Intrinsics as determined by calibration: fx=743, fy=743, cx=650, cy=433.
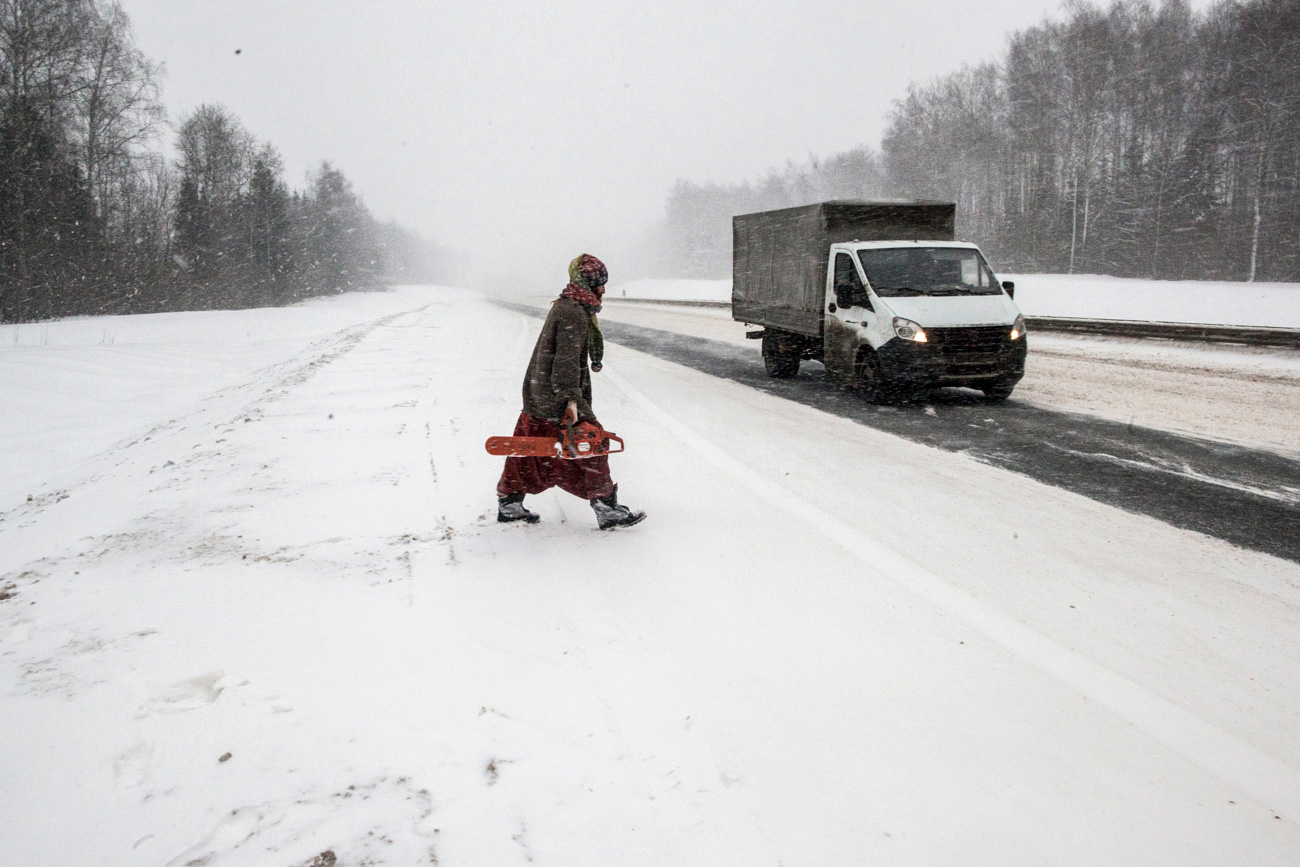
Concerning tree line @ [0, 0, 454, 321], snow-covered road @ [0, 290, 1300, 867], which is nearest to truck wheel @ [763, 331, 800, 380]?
snow-covered road @ [0, 290, 1300, 867]

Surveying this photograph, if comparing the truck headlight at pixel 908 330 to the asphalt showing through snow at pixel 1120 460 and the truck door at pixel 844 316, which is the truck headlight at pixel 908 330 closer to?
the truck door at pixel 844 316

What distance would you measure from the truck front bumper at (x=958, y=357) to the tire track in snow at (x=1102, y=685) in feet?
14.9

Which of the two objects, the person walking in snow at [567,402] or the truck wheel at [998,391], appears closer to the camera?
the person walking in snow at [567,402]

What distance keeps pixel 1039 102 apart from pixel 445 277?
158897 millimetres

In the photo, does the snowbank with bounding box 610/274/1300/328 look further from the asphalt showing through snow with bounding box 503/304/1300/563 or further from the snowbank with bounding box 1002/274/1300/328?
the asphalt showing through snow with bounding box 503/304/1300/563

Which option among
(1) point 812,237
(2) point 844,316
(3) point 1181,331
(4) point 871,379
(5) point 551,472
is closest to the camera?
(5) point 551,472

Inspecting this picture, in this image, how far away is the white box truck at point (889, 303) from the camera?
8828 millimetres

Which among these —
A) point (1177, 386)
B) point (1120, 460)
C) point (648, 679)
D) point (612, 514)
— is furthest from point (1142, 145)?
point (648, 679)

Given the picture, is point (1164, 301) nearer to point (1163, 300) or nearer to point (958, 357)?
point (1163, 300)

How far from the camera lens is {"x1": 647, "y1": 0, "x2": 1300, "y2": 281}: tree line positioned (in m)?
33.9

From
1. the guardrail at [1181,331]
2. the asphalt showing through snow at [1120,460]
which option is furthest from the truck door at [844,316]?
the guardrail at [1181,331]

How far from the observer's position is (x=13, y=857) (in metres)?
2.15

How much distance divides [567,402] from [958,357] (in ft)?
19.4

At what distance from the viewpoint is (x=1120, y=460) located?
6363 millimetres
